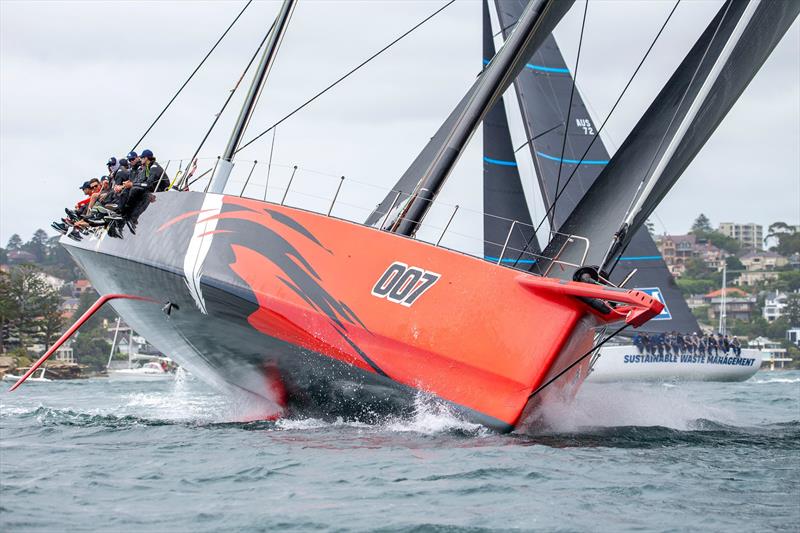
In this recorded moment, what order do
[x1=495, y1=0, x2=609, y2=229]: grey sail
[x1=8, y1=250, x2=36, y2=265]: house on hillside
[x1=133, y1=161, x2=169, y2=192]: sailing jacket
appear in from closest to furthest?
1. [x1=133, y1=161, x2=169, y2=192]: sailing jacket
2. [x1=495, y1=0, x2=609, y2=229]: grey sail
3. [x1=8, y1=250, x2=36, y2=265]: house on hillside

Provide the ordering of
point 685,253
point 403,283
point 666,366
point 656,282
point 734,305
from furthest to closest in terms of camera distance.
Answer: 1. point 685,253
2. point 734,305
3. point 666,366
4. point 656,282
5. point 403,283

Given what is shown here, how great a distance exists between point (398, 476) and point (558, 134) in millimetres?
17364

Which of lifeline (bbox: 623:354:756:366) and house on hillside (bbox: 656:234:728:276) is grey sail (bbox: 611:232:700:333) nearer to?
lifeline (bbox: 623:354:756:366)

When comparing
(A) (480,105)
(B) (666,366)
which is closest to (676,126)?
(A) (480,105)

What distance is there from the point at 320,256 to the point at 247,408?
3.43 metres

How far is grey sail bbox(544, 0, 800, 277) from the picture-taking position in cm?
876

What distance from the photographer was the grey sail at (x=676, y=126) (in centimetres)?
876

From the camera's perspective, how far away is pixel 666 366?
31.0 meters

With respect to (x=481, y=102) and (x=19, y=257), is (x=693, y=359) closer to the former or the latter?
(x=481, y=102)

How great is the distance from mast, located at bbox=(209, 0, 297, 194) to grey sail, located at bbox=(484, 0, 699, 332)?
33.3 feet

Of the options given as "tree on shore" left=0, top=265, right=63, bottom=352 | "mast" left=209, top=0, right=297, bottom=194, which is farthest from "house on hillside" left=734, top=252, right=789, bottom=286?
"mast" left=209, top=0, right=297, bottom=194

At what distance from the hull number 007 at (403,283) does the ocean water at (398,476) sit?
92 centimetres

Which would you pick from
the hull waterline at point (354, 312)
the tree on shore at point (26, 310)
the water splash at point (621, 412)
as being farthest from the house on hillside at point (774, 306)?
the hull waterline at point (354, 312)

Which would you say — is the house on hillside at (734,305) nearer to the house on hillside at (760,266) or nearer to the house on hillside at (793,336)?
the house on hillside at (760,266)
